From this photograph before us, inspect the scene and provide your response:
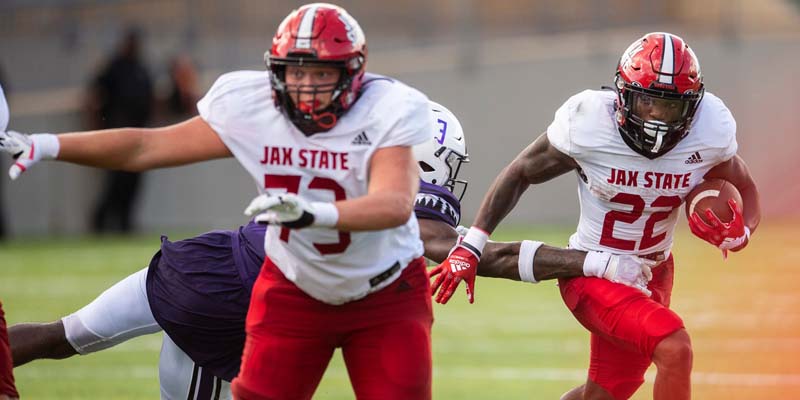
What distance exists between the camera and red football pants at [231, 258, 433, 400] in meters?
4.41

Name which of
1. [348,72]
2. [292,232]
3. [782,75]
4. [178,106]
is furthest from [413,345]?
[782,75]

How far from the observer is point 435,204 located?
5.67 meters

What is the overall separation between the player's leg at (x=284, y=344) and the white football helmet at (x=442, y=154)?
1.41 metres

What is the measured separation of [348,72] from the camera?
4.34 m

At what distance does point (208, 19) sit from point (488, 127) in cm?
400

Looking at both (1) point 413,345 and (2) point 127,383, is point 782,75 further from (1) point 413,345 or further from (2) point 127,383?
(1) point 413,345

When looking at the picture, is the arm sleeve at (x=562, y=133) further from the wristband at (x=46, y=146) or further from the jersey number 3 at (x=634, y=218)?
the wristband at (x=46, y=146)

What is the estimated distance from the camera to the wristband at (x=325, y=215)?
388 cm

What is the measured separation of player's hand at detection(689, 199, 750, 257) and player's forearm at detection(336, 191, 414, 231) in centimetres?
177

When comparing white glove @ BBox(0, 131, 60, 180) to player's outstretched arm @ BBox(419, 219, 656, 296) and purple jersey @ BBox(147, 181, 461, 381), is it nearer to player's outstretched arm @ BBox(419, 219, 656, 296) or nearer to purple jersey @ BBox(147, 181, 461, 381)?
purple jersey @ BBox(147, 181, 461, 381)

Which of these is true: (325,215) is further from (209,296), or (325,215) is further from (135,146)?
(209,296)

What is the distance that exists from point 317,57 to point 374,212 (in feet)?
1.98

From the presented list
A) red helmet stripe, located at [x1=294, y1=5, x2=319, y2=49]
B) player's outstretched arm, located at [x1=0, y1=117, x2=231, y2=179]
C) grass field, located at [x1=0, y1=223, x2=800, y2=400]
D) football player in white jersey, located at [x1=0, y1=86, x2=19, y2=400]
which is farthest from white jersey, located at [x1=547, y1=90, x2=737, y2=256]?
football player in white jersey, located at [x1=0, y1=86, x2=19, y2=400]

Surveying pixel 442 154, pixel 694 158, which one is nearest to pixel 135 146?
pixel 442 154
